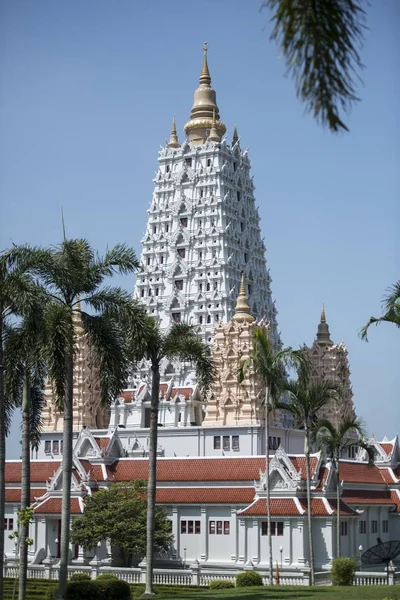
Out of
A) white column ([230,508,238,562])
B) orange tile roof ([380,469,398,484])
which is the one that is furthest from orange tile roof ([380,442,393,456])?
white column ([230,508,238,562])

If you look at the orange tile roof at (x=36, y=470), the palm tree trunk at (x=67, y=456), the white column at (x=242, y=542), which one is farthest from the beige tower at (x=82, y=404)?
the palm tree trunk at (x=67, y=456)

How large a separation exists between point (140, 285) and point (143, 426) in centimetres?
2151

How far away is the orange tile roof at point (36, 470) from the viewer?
76.2 metres

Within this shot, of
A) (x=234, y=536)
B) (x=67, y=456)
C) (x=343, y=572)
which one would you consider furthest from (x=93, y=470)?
(x=67, y=456)

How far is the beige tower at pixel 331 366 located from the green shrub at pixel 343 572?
5112 centimetres

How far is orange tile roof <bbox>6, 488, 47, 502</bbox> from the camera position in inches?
2886

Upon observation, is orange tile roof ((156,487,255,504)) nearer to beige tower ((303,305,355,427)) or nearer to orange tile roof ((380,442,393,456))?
orange tile roof ((380,442,393,456))

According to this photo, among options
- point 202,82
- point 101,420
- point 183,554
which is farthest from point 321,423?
point 202,82

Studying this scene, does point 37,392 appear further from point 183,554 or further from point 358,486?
point 358,486

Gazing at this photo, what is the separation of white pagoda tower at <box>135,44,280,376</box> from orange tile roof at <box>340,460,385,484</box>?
3102cm

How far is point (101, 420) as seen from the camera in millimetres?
101500

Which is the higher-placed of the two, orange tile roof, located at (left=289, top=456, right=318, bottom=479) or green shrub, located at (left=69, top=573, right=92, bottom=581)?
orange tile roof, located at (left=289, top=456, right=318, bottom=479)

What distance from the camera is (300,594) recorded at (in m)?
40.9

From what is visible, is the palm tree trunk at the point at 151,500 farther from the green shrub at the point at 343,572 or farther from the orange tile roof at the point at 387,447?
the orange tile roof at the point at 387,447
